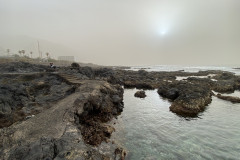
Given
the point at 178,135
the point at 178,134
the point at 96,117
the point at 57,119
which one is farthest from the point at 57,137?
the point at 178,134

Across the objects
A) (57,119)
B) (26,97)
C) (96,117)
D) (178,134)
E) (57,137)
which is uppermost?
(57,119)

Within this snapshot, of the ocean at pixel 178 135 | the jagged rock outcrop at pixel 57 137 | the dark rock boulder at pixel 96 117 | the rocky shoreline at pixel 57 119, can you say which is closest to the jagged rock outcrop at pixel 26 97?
the rocky shoreline at pixel 57 119

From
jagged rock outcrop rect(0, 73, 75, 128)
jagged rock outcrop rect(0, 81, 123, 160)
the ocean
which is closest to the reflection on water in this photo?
the ocean

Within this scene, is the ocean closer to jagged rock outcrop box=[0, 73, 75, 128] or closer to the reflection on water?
the reflection on water

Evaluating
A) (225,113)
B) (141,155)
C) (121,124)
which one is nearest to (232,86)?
(225,113)

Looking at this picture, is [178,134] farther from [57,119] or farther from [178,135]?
[57,119]

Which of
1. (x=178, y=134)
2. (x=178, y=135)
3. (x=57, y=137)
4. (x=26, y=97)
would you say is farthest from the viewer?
(x=26, y=97)

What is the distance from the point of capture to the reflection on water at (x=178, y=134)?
10713 millimetres

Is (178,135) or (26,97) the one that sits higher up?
(26,97)

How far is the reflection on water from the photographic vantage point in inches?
422

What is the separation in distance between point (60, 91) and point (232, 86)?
44743mm

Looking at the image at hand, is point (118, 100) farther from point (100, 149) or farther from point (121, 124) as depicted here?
point (100, 149)

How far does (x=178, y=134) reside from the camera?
13.8m

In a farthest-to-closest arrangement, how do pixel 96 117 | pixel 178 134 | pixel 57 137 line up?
pixel 96 117, pixel 178 134, pixel 57 137
